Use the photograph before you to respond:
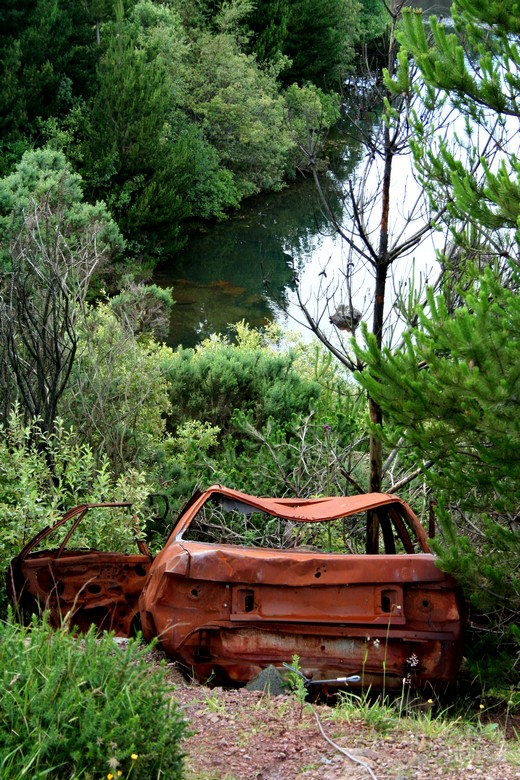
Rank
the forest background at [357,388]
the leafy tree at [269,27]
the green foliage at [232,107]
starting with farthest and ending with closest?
the leafy tree at [269,27] < the green foliage at [232,107] < the forest background at [357,388]

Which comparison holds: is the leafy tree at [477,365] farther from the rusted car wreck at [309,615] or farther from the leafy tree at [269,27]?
the leafy tree at [269,27]

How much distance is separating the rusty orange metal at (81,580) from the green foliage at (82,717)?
7.81ft

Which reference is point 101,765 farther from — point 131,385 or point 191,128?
point 191,128

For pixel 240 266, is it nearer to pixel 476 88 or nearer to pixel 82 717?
pixel 476 88

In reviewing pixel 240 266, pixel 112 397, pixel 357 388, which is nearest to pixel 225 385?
pixel 357 388

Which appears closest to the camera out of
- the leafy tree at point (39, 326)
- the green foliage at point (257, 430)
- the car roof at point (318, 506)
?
the car roof at point (318, 506)

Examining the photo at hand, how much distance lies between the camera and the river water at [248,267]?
27.4 metres

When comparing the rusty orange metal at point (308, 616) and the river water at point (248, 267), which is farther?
the river water at point (248, 267)

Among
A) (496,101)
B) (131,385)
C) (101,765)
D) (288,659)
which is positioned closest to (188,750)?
(101,765)

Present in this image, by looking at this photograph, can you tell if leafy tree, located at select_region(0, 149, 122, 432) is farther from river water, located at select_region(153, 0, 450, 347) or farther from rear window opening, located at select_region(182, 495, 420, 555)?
river water, located at select_region(153, 0, 450, 347)

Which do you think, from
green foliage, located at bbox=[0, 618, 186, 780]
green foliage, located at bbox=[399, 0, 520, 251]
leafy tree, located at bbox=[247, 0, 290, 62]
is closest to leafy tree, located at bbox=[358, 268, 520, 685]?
green foliage, located at bbox=[399, 0, 520, 251]

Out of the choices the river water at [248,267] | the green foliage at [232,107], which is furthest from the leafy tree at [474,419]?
the green foliage at [232,107]

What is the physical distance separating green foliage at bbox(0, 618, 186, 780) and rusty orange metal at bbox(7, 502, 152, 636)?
2.38 meters

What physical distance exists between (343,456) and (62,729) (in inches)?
200
